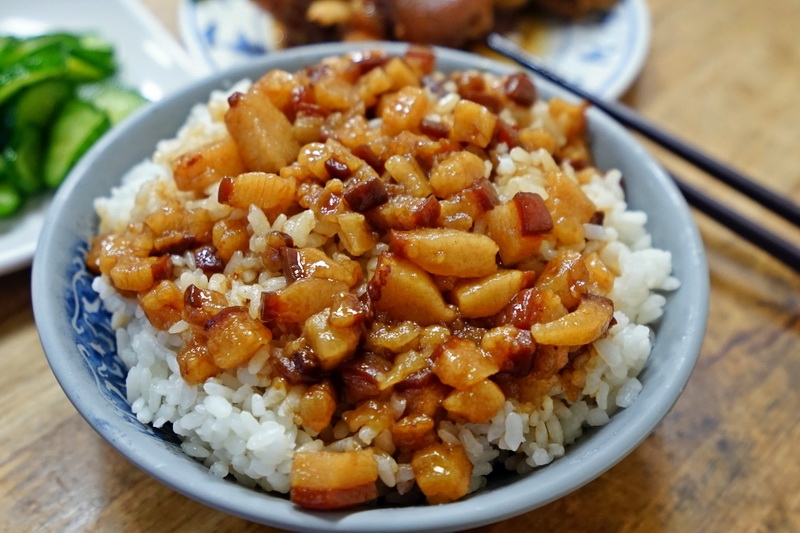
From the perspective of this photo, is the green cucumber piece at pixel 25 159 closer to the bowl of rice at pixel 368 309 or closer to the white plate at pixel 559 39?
the bowl of rice at pixel 368 309

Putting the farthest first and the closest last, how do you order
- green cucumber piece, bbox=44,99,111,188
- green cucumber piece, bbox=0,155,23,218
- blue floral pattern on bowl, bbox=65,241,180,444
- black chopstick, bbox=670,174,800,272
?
green cucumber piece, bbox=44,99,111,188
green cucumber piece, bbox=0,155,23,218
black chopstick, bbox=670,174,800,272
blue floral pattern on bowl, bbox=65,241,180,444

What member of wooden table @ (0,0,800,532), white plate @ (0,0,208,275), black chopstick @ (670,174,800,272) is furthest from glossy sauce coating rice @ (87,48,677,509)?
white plate @ (0,0,208,275)

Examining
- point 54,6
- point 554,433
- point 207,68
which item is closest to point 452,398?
point 554,433

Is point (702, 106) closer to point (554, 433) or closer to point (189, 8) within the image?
point (554, 433)

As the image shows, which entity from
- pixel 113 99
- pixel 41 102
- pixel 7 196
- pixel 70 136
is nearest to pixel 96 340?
pixel 7 196

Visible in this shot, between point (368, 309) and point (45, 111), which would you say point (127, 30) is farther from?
point (368, 309)

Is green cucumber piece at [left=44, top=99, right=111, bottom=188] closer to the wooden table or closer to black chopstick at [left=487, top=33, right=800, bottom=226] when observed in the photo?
the wooden table


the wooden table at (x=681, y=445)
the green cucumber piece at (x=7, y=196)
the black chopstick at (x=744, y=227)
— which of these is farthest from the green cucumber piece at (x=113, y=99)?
the black chopstick at (x=744, y=227)
